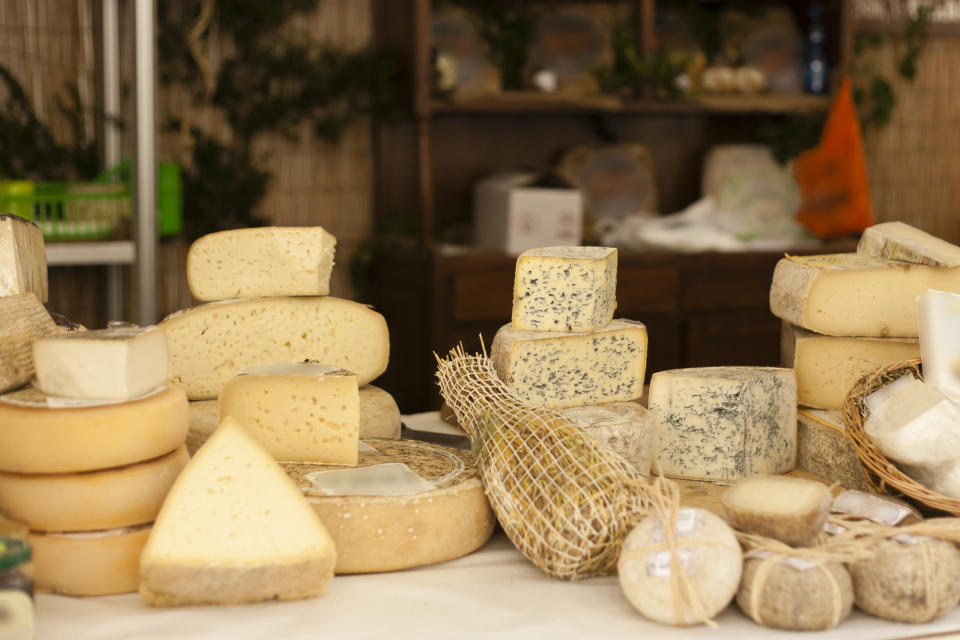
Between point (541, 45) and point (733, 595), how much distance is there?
2884 millimetres

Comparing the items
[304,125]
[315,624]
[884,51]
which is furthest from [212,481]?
[884,51]

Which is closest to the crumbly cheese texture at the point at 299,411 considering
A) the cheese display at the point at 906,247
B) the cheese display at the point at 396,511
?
the cheese display at the point at 396,511

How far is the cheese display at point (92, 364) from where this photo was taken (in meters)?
1.13

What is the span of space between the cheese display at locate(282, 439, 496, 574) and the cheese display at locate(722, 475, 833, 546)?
0.31 meters

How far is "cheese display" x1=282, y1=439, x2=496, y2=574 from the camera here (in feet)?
4.06

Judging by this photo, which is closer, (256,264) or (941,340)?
(941,340)

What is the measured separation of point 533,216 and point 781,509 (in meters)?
2.27

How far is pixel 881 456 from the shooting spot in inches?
52.2

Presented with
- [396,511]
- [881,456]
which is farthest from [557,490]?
[881,456]

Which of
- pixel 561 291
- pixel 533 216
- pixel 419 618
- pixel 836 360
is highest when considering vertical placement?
pixel 533 216

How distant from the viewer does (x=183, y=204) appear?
11.2ft

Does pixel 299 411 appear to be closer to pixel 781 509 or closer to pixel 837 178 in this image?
pixel 781 509

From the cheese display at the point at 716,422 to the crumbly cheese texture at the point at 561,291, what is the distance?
135 mm

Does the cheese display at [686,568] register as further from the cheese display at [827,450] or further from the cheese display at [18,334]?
the cheese display at [18,334]
